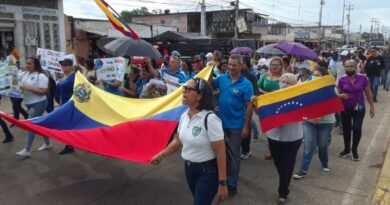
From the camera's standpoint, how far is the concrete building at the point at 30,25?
19.0 m

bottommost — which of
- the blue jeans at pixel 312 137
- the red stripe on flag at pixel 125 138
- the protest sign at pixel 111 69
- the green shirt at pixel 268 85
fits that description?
the blue jeans at pixel 312 137

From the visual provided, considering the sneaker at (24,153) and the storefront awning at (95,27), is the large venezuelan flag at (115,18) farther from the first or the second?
the storefront awning at (95,27)

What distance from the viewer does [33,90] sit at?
661cm

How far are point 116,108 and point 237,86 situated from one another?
1865 mm

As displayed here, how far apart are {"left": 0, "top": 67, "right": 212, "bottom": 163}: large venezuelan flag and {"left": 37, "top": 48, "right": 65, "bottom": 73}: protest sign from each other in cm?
258

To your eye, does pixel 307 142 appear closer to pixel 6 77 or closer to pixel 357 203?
pixel 357 203

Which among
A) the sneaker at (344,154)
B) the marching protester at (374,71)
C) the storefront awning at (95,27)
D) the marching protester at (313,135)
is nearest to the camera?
the marching protester at (313,135)

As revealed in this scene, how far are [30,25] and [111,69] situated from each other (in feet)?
50.1

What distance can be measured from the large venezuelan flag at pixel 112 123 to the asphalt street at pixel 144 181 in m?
0.71

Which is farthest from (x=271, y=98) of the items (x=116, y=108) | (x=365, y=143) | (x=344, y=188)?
(x=365, y=143)

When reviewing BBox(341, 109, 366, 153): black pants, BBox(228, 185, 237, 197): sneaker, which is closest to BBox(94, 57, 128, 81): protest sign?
BBox(228, 185, 237, 197): sneaker

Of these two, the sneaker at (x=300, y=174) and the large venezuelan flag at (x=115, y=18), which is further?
the large venezuelan flag at (x=115, y=18)

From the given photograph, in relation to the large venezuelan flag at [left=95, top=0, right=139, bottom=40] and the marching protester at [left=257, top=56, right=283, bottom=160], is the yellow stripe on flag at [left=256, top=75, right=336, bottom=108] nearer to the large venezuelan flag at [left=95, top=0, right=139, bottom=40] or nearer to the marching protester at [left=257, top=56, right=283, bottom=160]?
the marching protester at [left=257, top=56, right=283, bottom=160]

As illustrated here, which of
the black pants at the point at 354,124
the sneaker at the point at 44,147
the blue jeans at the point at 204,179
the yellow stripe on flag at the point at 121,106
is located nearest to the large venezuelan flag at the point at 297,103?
the yellow stripe on flag at the point at 121,106
